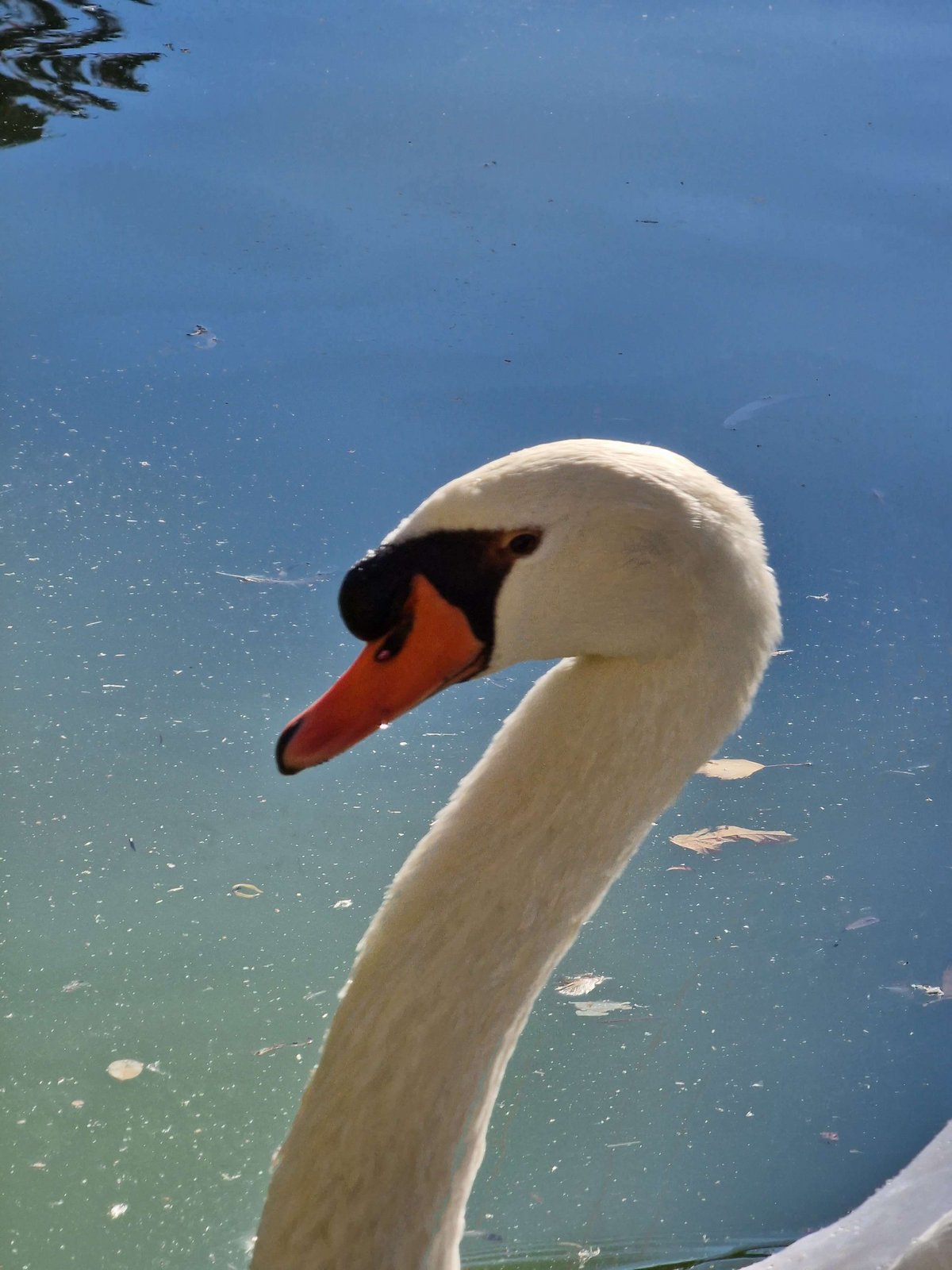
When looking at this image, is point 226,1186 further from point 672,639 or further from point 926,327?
point 926,327

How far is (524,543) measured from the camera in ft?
3.29

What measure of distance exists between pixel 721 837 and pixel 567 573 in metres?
1.20

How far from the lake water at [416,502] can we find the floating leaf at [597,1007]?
0.01 meters

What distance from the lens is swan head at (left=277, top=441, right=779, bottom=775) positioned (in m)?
0.99

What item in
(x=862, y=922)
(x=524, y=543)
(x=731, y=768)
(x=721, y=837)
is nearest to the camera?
(x=524, y=543)

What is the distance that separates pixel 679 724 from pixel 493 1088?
1.07 ft

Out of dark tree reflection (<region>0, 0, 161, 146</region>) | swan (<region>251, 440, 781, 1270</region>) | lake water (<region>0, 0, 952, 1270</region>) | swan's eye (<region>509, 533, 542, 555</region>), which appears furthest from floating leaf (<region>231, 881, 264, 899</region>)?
dark tree reflection (<region>0, 0, 161, 146</region>)

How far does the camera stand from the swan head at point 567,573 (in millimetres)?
989

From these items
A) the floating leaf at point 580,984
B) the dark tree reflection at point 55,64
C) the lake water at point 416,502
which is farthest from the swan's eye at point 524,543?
the dark tree reflection at point 55,64

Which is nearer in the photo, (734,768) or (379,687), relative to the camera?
(379,687)

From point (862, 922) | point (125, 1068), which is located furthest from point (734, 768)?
point (125, 1068)

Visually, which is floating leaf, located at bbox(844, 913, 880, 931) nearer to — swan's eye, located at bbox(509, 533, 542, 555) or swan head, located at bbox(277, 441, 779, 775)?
swan head, located at bbox(277, 441, 779, 775)

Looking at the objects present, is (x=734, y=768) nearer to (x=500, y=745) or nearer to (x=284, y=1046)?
(x=284, y=1046)

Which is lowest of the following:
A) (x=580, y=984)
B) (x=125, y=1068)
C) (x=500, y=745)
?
(x=580, y=984)
